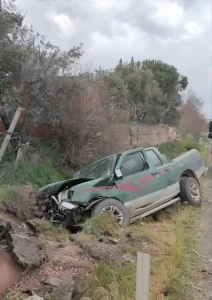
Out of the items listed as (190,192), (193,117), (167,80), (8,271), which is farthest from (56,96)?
(193,117)

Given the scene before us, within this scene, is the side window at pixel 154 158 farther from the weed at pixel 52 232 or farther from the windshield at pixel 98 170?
the weed at pixel 52 232

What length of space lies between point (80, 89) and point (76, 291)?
31.2 feet

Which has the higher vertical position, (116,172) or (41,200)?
(116,172)

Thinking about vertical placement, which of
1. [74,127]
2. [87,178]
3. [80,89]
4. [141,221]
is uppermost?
[80,89]

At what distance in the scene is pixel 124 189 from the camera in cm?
921

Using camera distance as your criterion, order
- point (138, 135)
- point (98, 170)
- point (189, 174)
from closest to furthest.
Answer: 1. point (98, 170)
2. point (189, 174)
3. point (138, 135)

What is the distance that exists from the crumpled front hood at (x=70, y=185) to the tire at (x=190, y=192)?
2466 mm

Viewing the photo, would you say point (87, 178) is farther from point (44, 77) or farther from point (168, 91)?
point (168, 91)

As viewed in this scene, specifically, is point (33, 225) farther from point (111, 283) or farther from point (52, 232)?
point (111, 283)

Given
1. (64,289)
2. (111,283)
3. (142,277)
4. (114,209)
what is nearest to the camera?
(142,277)

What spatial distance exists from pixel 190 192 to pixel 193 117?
5318cm

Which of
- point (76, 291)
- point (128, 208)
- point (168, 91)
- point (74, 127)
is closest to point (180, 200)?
point (128, 208)

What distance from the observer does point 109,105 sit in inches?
591

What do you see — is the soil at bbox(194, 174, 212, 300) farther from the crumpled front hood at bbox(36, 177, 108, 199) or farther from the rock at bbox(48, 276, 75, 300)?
the crumpled front hood at bbox(36, 177, 108, 199)
